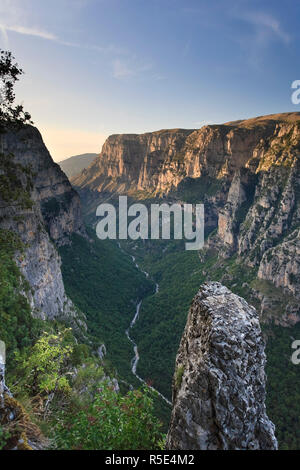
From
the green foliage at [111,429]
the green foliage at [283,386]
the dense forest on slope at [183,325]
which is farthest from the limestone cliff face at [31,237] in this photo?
the green foliage at [283,386]

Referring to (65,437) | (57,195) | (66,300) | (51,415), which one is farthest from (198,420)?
(57,195)

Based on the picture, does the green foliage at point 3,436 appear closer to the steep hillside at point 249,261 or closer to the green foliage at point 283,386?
the green foliage at point 283,386

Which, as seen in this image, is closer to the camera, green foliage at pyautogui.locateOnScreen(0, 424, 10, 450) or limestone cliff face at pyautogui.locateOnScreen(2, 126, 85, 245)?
green foliage at pyautogui.locateOnScreen(0, 424, 10, 450)

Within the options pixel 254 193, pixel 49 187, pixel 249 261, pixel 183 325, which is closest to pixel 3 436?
pixel 183 325

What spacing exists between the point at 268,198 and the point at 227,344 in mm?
Result: 97646

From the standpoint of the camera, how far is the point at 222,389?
6.93 meters

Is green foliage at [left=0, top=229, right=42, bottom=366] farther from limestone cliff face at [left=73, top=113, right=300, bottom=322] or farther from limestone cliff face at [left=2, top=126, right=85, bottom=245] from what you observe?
limestone cliff face at [left=73, top=113, right=300, bottom=322]

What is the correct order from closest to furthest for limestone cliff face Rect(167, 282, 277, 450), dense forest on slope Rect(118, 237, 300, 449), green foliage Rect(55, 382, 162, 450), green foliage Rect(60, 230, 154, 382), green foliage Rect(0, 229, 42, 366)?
limestone cliff face Rect(167, 282, 277, 450)
green foliage Rect(55, 382, 162, 450)
green foliage Rect(0, 229, 42, 366)
dense forest on slope Rect(118, 237, 300, 449)
green foliage Rect(60, 230, 154, 382)

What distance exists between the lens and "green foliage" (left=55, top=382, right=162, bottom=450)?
24.6 feet

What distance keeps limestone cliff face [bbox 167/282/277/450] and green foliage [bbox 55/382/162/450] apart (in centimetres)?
128

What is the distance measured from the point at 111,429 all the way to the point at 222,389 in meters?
3.54

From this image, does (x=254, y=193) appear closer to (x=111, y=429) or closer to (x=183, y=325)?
(x=183, y=325)

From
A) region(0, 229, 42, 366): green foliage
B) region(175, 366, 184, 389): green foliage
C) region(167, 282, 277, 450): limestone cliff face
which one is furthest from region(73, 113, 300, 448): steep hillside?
region(175, 366, 184, 389): green foliage

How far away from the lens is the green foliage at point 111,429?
750 cm
